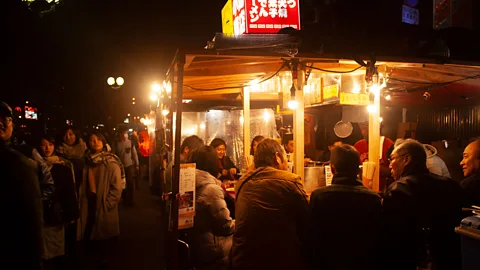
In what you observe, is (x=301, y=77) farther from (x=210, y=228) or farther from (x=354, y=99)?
(x=210, y=228)

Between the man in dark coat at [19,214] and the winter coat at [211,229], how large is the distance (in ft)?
5.54

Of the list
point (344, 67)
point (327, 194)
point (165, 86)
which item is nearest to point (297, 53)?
point (344, 67)

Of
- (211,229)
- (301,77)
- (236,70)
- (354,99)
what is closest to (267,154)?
(211,229)

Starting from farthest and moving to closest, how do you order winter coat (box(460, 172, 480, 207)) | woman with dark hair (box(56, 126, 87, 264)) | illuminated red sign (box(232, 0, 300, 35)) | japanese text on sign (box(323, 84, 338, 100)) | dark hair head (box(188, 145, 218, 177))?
illuminated red sign (box(232, 0, 300, 35))
woman with dark hair (box(56, 126, 87, 264))
japanese text on sign (box(323, 84, 338, 100))
dark hair head (box(188, 145, 218, 177))
winter coat (box(460, 172, 480, 207))

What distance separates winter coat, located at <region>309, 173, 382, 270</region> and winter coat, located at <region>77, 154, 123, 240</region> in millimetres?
3852

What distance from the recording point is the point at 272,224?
11.3 feet

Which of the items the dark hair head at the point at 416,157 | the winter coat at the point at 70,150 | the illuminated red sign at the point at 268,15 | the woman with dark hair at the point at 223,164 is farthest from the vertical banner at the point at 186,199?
the illuminated red sign at the point at 268,15

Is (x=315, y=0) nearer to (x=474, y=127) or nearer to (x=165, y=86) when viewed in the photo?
(x=474, y=127)

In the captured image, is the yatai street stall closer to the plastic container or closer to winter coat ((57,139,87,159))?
winter coat ((57,139,87,159))

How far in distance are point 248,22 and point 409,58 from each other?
436 cm

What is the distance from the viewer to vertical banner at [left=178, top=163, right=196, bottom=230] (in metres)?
4.24

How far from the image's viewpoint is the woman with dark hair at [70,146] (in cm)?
714

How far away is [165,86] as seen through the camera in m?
6.41

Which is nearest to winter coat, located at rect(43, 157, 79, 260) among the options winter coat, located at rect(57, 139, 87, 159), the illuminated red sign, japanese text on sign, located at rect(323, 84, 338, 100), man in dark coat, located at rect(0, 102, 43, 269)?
winter coat, located at rect(57, 139, 87, 159)
